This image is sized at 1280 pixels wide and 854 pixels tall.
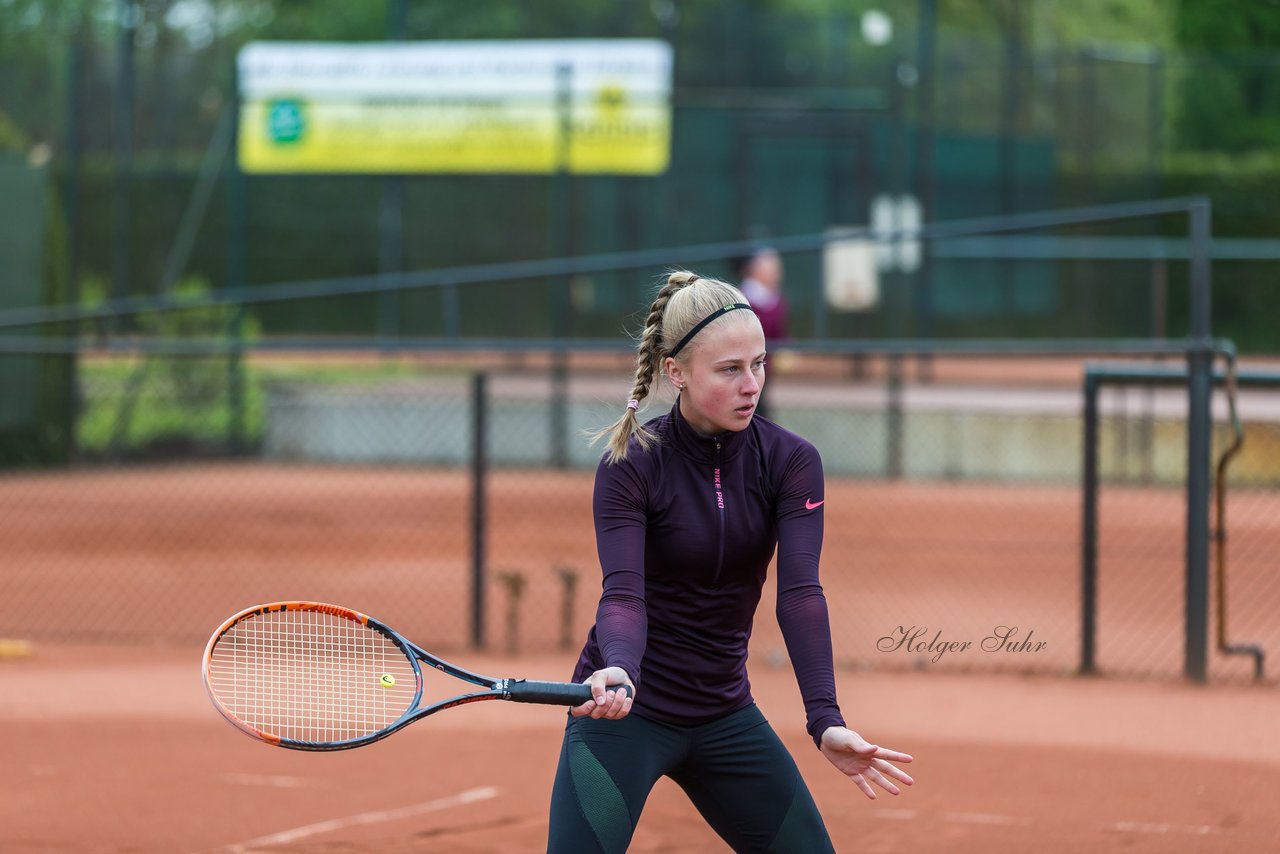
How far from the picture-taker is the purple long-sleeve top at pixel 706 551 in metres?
3.41

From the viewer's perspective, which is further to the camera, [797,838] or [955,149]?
[955,149]

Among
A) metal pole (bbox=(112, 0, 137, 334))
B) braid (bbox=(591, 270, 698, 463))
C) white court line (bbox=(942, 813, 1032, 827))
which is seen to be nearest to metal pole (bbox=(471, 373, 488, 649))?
white court line (bbox=(942, 813, 1032, 827))

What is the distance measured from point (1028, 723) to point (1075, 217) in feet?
8.93

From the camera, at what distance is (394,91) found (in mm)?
16797

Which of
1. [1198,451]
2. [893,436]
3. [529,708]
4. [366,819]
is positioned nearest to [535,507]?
[893,436]

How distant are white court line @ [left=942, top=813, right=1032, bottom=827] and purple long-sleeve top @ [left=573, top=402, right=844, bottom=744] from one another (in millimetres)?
2417

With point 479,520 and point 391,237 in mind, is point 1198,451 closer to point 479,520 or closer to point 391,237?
point 479,520

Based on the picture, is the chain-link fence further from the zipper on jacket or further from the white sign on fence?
the zipper on jacket

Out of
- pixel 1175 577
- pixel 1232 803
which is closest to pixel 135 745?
pixel 1232 803

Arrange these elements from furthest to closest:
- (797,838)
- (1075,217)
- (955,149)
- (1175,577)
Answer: (955,149) → (1175,577) → (1075,217) → (797,838)

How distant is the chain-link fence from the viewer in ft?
30.0

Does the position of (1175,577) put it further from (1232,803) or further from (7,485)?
(7,485)

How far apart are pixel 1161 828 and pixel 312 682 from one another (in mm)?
2906

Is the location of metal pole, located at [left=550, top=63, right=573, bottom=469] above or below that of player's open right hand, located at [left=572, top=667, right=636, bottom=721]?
above
